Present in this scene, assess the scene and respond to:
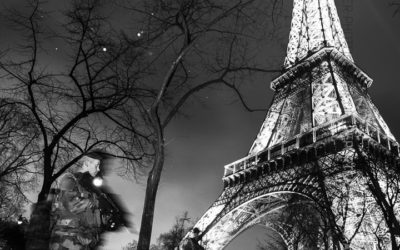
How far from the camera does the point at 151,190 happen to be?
6863 millimetres

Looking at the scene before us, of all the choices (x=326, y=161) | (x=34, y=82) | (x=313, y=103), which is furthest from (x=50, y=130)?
(x=313, y=103)

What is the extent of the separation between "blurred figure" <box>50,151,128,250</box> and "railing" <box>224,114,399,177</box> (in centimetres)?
1877

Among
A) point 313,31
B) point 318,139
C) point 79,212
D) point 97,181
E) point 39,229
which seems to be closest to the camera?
point 79,212

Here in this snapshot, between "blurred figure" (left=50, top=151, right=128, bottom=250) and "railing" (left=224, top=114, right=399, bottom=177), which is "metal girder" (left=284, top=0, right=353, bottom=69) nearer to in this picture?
"railing" (left=224, top=114, right=399, bottom=177)

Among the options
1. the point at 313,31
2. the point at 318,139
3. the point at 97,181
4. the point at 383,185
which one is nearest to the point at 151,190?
the point at 97,181

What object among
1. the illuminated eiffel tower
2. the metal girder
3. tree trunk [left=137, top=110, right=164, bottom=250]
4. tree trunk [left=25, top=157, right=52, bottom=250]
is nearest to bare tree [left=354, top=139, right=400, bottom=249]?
the illuminated eiffel tower

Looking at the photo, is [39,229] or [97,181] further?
[97,181]

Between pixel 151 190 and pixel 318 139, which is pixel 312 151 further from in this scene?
pixel 151 190

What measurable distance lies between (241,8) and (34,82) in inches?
210

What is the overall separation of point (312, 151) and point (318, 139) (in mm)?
904

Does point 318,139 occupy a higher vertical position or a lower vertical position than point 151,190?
higher

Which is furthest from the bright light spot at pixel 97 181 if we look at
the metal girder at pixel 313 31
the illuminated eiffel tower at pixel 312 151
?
the metal girder at pixel 313 31

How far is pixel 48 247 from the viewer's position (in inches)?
220

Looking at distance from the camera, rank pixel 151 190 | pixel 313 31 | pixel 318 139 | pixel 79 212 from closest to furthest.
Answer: pixel 79 212
pixel 151 190
pixel 318 139
pixel 313 31
